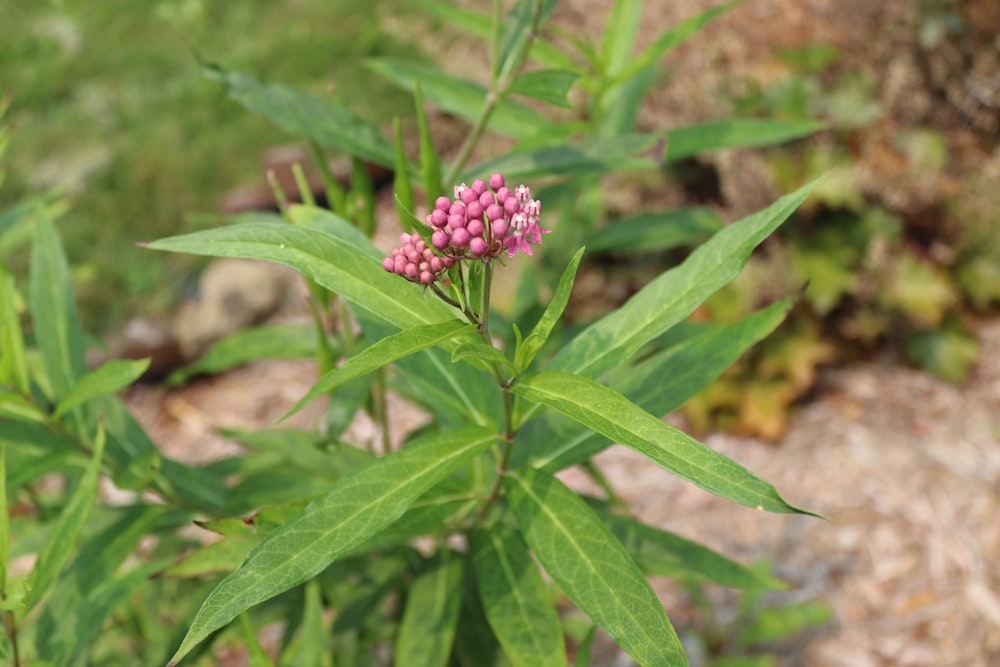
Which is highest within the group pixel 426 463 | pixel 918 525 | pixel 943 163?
pixel 426 463

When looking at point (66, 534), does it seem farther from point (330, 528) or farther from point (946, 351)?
point (946, 351)

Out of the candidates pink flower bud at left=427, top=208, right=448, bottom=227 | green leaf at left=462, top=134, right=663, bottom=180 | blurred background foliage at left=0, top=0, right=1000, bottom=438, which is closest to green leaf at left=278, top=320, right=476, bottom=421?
pink flower bud at left=427, top=208, right=448, bottom=227

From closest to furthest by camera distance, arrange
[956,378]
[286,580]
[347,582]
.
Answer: [286,580]
[347,582]
[956,378]

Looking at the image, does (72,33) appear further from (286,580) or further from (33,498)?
(286,580)

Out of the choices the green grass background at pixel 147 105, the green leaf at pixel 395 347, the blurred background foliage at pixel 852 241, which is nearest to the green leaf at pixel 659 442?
the green leaf at pixel 395 347

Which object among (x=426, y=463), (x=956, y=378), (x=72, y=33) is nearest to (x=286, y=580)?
(x=426, y=463)

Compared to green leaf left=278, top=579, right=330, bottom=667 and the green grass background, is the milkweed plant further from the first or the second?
the green grass background

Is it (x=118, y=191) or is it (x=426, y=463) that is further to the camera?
(x=118, y=191)
